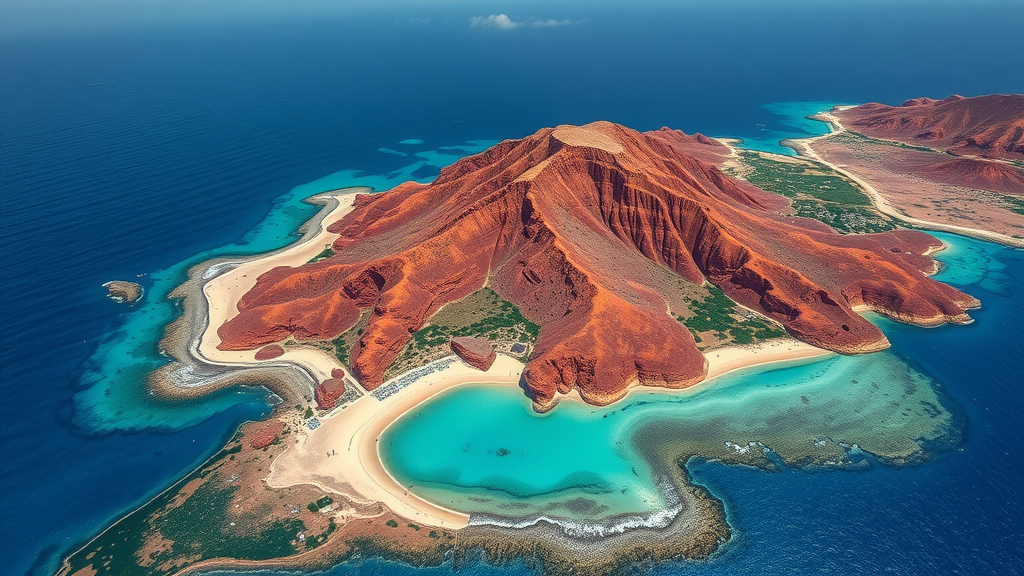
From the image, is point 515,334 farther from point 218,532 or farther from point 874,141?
point 874,141

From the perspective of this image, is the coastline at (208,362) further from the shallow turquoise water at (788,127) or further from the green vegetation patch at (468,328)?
the shallow turquoise water at (788,127)

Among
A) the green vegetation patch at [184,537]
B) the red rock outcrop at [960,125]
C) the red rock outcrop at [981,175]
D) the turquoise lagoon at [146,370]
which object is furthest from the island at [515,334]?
the red rock outcrop at [960,125]

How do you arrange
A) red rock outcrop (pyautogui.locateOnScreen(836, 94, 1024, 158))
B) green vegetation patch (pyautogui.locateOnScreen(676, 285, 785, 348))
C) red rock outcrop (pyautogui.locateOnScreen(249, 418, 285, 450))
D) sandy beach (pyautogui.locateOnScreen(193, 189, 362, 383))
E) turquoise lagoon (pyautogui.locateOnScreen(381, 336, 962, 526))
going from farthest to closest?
red rock outcrop (pyautogui.locateOnScreen(836, 94, 1024, 158)) → green vegetation patch (pyautogui.locateOnScreen(676, 285, 785, 348)) → sandy beach (pyautogui.locateOnScreen(193, 189, 362, 383)) → red rock outcrop (pyautogui.locateOnScreen(249, 418, 285, 450)) → turquoise lagoon (pyautogui.locateOnScreen(381, 336, 962, 526))

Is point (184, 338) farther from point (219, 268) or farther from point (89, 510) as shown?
point (89, 510)

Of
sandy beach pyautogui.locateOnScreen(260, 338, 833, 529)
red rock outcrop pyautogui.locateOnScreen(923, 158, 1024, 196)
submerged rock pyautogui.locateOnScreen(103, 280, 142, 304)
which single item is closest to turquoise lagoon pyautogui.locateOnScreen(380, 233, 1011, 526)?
sandy beach pyautogui.locateOnScreen(260, 338, 833, 529)

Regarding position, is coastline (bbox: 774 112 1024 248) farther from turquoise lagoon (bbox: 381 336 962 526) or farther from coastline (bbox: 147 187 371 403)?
coastline (bbox: 147 187 371 403)

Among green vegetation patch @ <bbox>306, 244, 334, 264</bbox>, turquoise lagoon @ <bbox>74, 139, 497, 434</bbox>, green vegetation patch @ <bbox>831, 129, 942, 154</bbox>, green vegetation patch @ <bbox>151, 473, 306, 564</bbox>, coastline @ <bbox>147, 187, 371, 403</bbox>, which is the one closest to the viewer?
green vegetation patch @ <bbox>151, 473, 306, 564</bbox>

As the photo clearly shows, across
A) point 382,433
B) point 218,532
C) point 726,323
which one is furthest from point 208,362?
point 726,323
